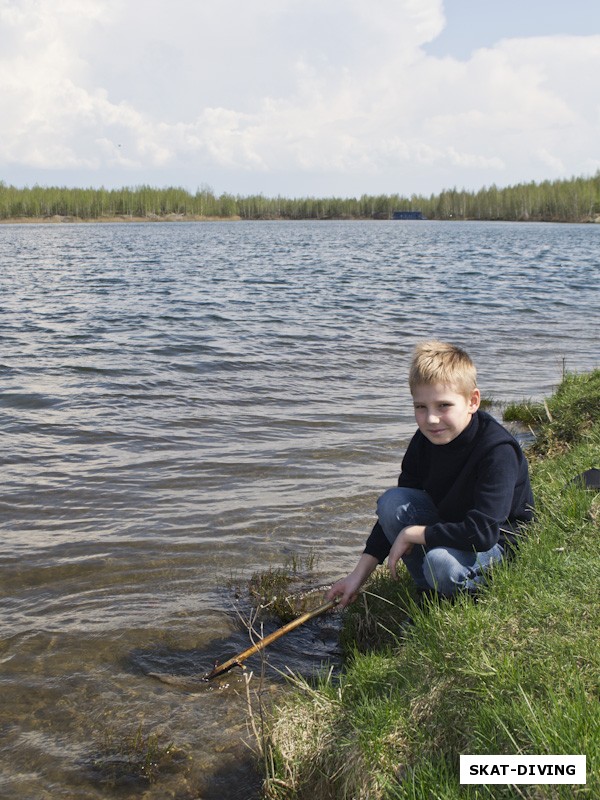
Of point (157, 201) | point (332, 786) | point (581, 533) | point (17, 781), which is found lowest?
point (17, 781)

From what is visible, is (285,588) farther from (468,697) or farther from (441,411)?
(468,697)

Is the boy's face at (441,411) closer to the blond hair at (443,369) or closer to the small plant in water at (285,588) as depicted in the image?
the blond hair at (443,369)

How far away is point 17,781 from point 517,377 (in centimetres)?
982

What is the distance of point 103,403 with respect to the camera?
32.7ft

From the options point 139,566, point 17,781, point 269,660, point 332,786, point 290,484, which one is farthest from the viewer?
point 290,484

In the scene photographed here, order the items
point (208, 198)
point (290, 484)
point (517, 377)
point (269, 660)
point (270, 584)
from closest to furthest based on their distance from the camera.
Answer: point (269, 660) → point (270, 584) → point (290, 484) → point (517, 377) → point (208, 198)

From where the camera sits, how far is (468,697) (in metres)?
2.73

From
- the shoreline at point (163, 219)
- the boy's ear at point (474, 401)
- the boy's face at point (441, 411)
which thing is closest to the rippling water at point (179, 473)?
the boy's face at point (441, 411)

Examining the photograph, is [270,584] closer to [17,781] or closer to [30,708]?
→ [30,708]

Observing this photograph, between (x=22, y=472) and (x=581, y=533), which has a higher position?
(x=581, y=533)

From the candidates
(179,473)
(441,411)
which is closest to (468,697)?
(441,411)

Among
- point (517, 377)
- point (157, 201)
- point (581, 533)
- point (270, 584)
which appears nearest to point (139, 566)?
point (270, 584)

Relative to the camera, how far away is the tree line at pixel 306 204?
96438 mm

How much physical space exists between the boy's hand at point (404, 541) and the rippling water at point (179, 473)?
0.90 m
